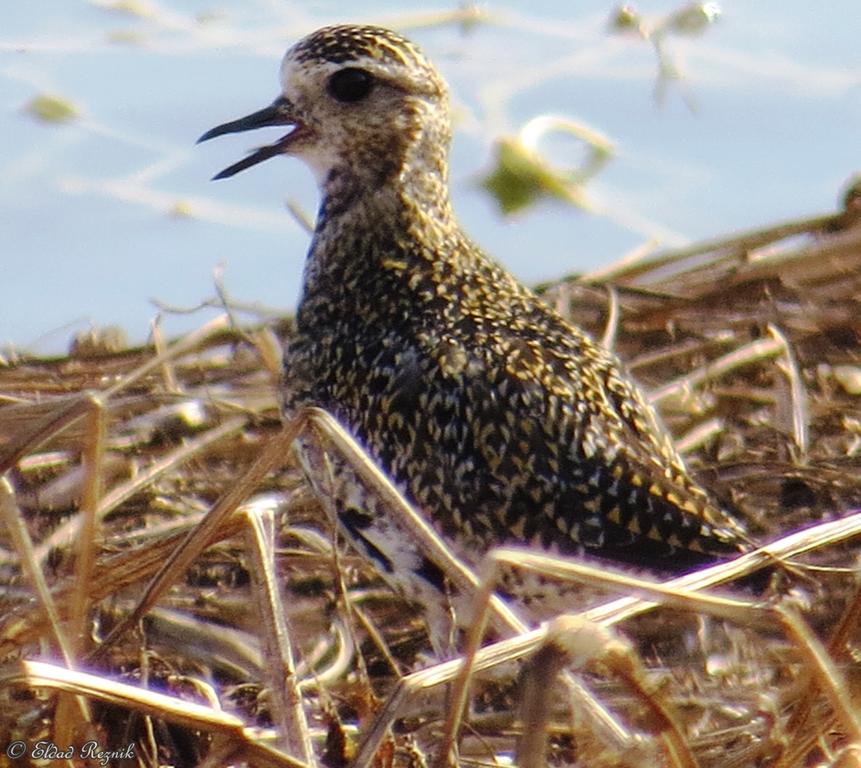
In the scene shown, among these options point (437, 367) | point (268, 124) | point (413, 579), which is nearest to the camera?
point (413, 579)

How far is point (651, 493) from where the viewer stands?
13.1 ft

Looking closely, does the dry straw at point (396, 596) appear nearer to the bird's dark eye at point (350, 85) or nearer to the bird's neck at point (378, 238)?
the bird's neck at point (378, 238)

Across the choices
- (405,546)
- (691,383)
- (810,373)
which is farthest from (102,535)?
(810,373)

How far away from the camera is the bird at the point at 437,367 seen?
158 inches

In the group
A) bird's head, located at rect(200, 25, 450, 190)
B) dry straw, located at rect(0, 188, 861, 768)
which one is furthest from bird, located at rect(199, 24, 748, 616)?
dry straw, located at rect(0, 188, 861, 768)

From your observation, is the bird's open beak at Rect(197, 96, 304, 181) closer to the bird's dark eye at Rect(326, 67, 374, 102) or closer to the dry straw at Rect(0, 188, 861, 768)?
the bird's dark eye at Rect(326, 67, 374, 102)

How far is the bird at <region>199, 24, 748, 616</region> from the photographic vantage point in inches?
158

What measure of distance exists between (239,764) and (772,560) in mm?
894

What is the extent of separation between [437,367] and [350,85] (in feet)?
2.75

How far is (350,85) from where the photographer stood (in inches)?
186

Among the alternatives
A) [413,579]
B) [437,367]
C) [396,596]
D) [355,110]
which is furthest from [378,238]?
[413,579]

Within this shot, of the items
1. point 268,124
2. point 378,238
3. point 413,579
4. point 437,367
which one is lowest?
point 413,579

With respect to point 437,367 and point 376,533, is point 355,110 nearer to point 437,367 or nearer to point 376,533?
point 437,367

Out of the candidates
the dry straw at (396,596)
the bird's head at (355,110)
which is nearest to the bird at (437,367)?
the bird's head at (355,110)
